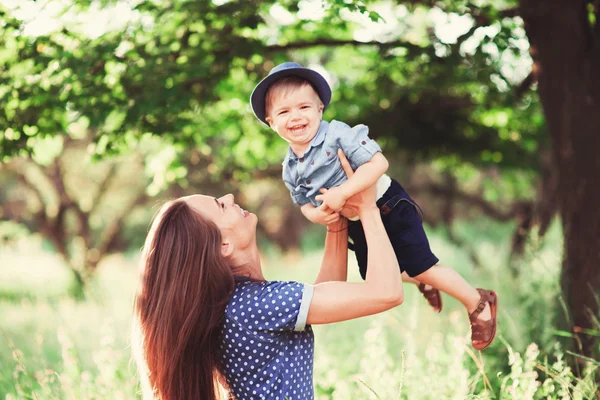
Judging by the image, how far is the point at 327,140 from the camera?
2857 millimetres

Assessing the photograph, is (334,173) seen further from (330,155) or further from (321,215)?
(321,215)

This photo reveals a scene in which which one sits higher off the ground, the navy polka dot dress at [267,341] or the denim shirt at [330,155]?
the denim shirt at [330,155]

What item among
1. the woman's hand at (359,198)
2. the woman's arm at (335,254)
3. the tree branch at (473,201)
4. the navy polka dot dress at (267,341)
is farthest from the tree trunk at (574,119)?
the tree branch at (473,201)

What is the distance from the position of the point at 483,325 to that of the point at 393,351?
318 cm

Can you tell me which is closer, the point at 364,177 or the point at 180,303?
the point at 180,303

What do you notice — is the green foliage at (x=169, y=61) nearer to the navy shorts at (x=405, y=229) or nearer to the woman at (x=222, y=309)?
the navy shorts at (x=405, y=229)

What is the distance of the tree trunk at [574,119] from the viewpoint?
15.1ft

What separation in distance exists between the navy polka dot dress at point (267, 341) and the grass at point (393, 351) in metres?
0.27

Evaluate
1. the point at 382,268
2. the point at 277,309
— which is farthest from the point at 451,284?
the point at 277,309

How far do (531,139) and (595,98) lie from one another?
3.33 metres

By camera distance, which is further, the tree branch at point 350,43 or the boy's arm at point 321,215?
the tree branch at point 350,43

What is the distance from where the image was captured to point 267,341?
101 inches

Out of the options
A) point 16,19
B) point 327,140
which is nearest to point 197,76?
point 16,19

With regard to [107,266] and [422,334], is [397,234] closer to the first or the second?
[422,334]
